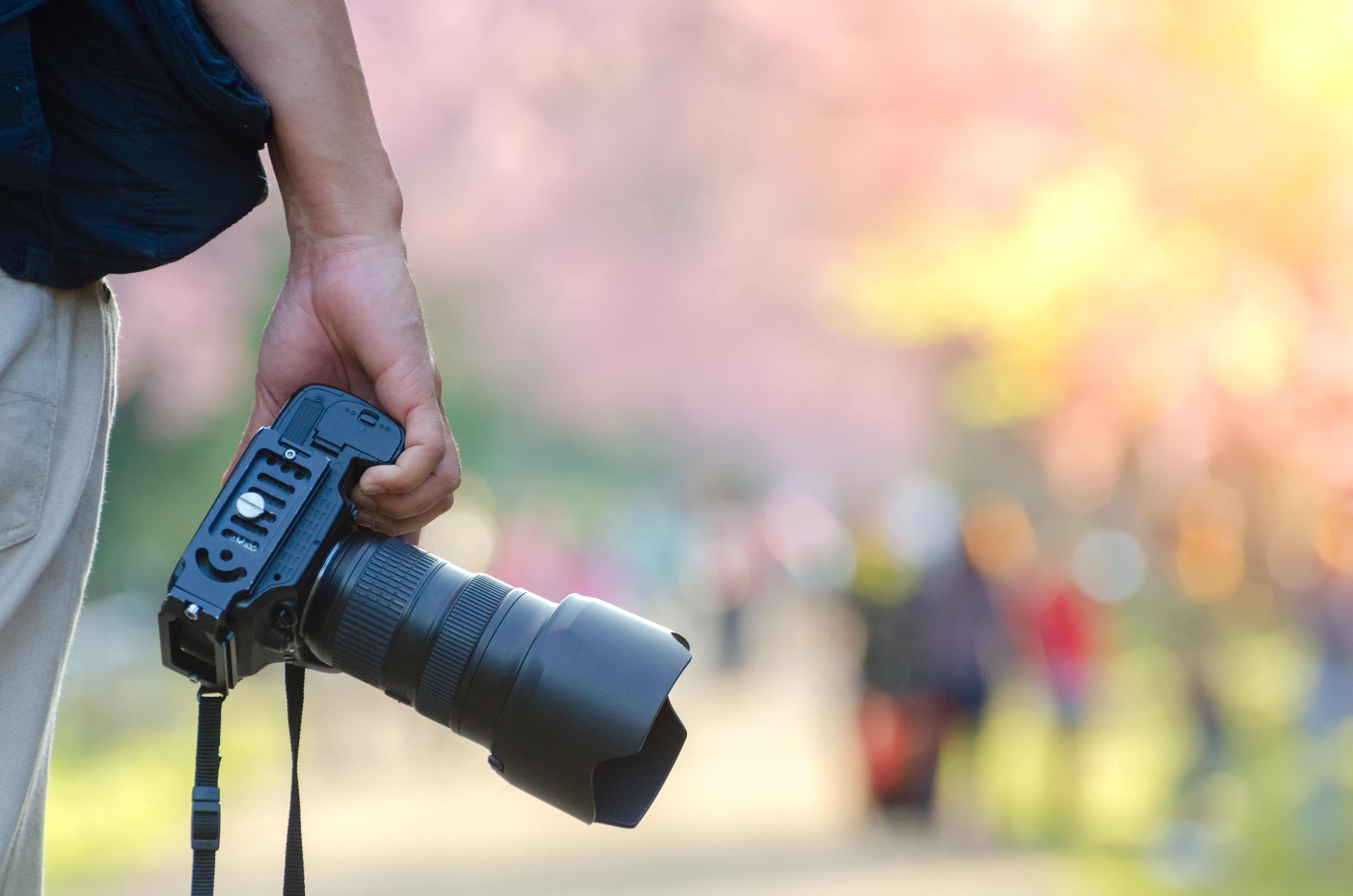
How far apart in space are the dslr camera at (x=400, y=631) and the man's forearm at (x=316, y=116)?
18cm

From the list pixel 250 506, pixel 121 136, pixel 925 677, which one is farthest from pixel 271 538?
pixel 925 677

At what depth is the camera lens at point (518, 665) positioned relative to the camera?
157 centimetres

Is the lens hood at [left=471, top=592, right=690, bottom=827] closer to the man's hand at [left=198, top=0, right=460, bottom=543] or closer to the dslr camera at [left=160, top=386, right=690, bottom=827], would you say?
the dslr camera at [left=160, top=386, right=690, bottom=827]

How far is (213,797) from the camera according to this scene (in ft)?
5.07

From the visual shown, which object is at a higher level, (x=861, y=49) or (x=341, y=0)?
(x=861, y=49)

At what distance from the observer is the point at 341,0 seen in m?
1.56

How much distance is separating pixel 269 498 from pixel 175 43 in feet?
1.52

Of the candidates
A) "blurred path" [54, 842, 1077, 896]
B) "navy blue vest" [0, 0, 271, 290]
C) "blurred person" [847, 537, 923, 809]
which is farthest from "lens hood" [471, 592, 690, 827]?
"blurred person" [847, 537, 923, 809]

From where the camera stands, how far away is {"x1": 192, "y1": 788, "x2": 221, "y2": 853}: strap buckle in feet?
4.95

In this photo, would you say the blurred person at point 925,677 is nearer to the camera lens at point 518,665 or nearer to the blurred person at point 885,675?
the blurred person at point 885,675

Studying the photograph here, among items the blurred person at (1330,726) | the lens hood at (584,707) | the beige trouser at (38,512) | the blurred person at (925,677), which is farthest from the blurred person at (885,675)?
the beige trouser at (38,512)

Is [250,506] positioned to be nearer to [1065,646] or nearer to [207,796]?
[207,796]

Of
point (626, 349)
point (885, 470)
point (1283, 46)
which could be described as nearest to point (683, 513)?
point (885, 470)

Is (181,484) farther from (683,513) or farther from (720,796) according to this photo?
(683,513)
